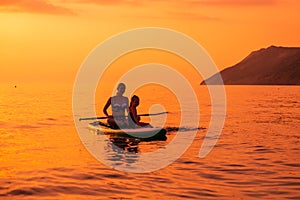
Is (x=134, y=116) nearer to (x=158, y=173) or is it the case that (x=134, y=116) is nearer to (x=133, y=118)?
(x=133, y=118)

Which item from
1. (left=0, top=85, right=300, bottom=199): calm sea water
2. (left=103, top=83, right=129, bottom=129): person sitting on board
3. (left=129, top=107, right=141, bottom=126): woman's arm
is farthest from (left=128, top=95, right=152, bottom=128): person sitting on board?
(left=0, top=85, right=300, bottom=199): calm sea water

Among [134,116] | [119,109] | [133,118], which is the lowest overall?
[133,118]

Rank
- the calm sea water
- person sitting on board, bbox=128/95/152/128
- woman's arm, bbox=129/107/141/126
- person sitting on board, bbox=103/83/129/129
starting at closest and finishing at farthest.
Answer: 1. the calm sea water
2. person sitting on board, bbox=128/95/152/128
3. woman's arm, bbox=129/107/141/126
4. person sitting on board, bbox=103/83/129/129

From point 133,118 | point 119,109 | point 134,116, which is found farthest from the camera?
point 119,109

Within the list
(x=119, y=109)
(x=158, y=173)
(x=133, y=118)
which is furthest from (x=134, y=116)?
(x=158, y=173)

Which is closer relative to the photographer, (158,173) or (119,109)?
(158,173)

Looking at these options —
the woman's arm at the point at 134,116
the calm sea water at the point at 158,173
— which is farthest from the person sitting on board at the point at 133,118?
the calm sea water at the point at 158,173

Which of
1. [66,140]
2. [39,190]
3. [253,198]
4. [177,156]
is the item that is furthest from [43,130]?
[253,198]

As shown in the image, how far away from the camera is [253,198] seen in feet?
43.3

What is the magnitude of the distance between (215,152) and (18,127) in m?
20.1

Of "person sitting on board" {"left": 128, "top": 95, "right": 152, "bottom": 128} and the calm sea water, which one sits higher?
"person sitting on board" {"left": 128, "top": 95, "right": 152, "bottom": 128}

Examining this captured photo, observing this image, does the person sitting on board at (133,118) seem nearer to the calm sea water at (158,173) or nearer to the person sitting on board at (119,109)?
the person sitting on board at (119,109)

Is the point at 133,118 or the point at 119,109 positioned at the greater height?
the point at 119,109

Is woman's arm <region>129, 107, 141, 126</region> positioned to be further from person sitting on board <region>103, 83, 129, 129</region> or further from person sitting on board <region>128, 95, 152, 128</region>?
person sitting on board <region>103, 83, 129, 129</region>
